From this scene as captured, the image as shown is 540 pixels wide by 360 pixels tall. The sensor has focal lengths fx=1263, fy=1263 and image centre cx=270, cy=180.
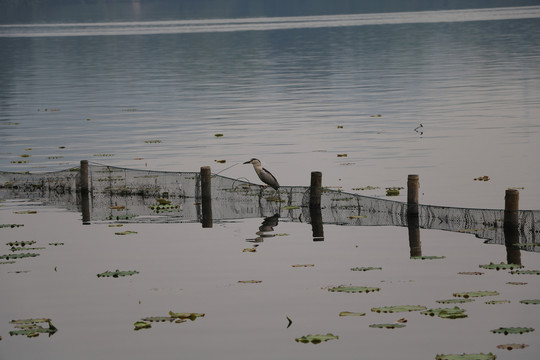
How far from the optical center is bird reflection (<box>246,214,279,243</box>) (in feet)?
98.2

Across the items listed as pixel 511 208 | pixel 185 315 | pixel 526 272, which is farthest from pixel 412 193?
pixel 185 315

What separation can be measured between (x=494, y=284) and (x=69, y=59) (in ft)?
393

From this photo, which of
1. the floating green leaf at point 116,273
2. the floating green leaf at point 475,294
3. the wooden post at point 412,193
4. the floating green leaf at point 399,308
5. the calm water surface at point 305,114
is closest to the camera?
the floating green leaf at point 399,308

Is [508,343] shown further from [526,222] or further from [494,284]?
[526,222]

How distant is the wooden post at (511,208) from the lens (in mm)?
27312

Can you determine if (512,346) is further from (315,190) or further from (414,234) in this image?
(315,190)

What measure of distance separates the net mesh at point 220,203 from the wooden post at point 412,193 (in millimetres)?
247

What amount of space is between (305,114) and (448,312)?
43.8 metres

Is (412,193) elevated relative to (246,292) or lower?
elevated

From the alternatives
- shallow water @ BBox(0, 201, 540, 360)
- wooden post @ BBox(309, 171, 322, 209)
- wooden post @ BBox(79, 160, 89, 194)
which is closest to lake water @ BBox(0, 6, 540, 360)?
shallow water @ BBox(0, 201, 540, 360)

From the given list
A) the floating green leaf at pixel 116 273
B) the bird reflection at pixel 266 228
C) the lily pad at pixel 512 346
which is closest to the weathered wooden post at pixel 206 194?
the bird reflection at pixel 266 228

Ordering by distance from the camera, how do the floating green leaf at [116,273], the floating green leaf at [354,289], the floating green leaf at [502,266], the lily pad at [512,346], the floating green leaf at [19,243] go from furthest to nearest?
1. the floating green leaf at [19,243]
2. the floating green leaf at [116,273]
3. the floating green leaf at [502,266]
4. the floating green leaf at [354,289]
5. the lily pad at [512,346]

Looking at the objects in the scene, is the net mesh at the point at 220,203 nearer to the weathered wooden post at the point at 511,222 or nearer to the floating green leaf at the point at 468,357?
the weathered wooden post at the point at 511,222

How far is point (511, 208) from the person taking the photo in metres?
27.5
